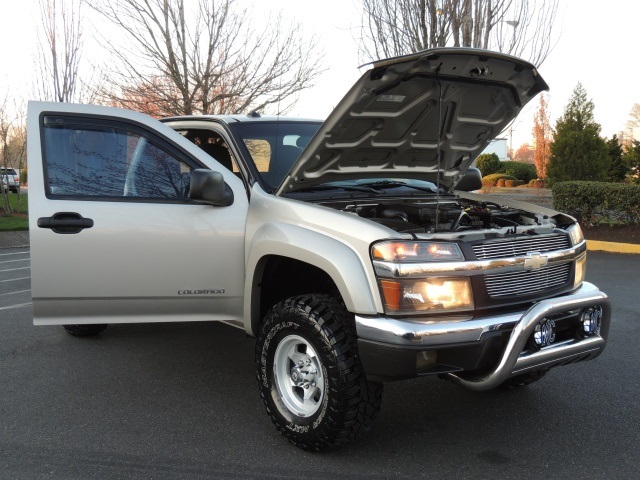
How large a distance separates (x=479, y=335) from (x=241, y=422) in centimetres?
162

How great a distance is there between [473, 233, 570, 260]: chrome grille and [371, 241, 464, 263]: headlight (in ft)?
0.48

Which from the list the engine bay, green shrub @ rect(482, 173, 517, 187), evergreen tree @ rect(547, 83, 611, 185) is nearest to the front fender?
the engine bay

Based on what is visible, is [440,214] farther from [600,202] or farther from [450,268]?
[600,202]

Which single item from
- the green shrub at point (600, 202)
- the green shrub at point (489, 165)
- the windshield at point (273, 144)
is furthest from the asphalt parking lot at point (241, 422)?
the green shrub at point (489, 165)

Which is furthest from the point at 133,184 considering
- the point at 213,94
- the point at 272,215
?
the point at 213,94

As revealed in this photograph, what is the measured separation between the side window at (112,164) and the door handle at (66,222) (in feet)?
0.65

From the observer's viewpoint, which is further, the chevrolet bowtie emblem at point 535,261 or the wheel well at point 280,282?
the wheel well at point 280,282

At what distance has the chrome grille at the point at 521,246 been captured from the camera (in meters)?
3.17

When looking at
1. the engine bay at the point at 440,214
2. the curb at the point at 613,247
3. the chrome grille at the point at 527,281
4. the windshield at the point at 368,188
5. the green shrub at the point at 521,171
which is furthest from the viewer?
the green shrub at the point at 521,171

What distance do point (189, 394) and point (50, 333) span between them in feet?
7.57

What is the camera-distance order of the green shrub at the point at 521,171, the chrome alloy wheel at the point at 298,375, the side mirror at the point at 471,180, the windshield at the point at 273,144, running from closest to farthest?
the chrome alloy wheel at the point at 298,375 < the windshield at the point at 273,144 < the side mirror at the point at 471,180 < the green shrub at the point at 521,171

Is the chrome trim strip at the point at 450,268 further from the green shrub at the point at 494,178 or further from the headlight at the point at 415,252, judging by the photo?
the green shrub at the point at 494,178

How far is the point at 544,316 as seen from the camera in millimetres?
3084

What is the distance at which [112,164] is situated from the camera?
4.05m
